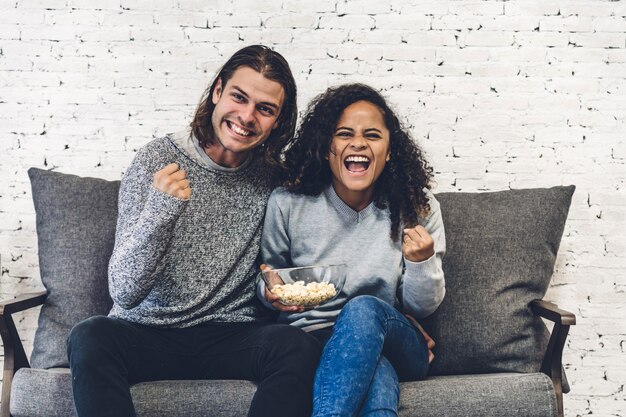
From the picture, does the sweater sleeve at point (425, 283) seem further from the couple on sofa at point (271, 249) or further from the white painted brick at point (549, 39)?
the white painted brick at point (549, 39)

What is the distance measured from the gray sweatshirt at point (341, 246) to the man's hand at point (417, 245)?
0.08 m

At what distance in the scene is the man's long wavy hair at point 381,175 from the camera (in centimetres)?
206

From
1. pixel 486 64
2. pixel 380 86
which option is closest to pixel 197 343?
pixel 380 86

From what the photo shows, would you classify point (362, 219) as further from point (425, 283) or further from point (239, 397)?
point (239, 397)

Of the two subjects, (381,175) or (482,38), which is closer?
(381,175)

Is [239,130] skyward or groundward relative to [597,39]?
groundward

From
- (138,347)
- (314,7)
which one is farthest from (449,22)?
(138,347)

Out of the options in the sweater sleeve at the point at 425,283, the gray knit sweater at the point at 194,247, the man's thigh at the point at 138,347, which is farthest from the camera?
the sweater sleeve at the point at 425,283

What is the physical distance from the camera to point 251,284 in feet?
6.72

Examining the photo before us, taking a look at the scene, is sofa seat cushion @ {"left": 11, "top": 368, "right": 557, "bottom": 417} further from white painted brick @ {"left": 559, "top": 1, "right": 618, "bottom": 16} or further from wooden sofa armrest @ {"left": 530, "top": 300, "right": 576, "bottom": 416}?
white painted brick @ {"left": 559, "top": 1, "right": 618, "bottom": 16}

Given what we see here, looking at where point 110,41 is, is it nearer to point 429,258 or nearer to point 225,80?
point 225,80

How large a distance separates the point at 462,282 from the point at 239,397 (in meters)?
0.81

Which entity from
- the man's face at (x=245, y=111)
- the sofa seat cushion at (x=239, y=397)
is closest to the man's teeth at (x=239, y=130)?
the man's face at (x=245, y=111)

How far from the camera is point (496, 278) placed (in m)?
2.14
